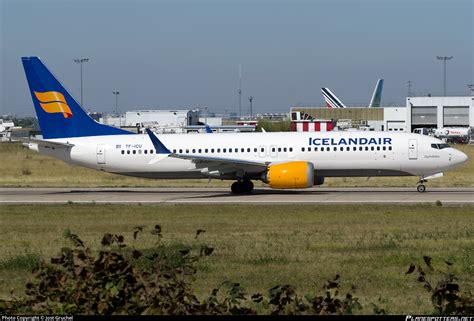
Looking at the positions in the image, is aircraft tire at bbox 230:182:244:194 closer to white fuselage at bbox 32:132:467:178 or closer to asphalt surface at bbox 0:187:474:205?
asphalt surface at bbox 0:187:474:205

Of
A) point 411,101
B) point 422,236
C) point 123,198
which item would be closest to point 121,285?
point 422,236

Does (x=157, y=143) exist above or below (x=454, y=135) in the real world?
above

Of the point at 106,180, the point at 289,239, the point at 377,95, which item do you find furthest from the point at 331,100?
the point at 289,239

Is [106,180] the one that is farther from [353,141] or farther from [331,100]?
[331,100]

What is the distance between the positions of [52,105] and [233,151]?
346 inches

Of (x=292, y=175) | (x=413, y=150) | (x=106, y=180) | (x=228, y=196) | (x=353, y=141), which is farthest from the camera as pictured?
(x=106, y=180)

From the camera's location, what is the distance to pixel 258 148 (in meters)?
40.7

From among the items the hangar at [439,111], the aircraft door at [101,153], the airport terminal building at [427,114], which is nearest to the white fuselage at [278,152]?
the aircraft door at [101,153]

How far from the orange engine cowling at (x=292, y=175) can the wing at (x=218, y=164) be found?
1.50 m

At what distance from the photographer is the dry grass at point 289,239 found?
16.6 metres

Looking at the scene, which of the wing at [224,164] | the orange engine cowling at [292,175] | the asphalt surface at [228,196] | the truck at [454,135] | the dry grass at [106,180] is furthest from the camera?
the truck at [454,135]

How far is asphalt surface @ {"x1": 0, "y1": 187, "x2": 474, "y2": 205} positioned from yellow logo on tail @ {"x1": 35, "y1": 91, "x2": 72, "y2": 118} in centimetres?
386

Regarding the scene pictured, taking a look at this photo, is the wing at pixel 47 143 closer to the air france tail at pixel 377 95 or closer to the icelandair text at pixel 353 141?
the icelandair text at pixel 353 141

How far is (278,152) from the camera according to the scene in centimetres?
4047
